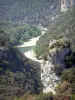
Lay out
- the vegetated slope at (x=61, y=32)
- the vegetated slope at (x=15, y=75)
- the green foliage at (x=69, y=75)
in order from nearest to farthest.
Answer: the green foliage at (x=69, y=75) < the vegetated slope at (x=15, y=75) < the vegetated slope at (x=61, y=32)

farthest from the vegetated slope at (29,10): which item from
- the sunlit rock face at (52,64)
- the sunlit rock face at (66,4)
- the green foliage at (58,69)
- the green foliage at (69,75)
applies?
the green foliage at (69,75)

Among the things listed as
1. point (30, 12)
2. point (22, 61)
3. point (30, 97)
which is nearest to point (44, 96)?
point (30, 97)

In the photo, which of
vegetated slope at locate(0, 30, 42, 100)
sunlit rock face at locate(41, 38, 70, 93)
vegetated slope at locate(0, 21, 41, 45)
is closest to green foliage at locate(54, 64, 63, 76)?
sunlit rock face at locate(41, 38, 70, 93)

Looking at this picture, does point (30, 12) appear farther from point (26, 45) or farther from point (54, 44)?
point (54, 44)

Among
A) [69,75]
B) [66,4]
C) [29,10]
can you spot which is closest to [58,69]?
[69,75]

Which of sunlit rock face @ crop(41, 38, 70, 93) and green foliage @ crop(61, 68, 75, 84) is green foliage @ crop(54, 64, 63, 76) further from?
green foliage @ crop(61, 68, 75, 84)

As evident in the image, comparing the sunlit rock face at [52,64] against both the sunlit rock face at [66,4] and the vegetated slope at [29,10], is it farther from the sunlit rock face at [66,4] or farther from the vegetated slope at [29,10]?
the vegetated slope at [29,10]
